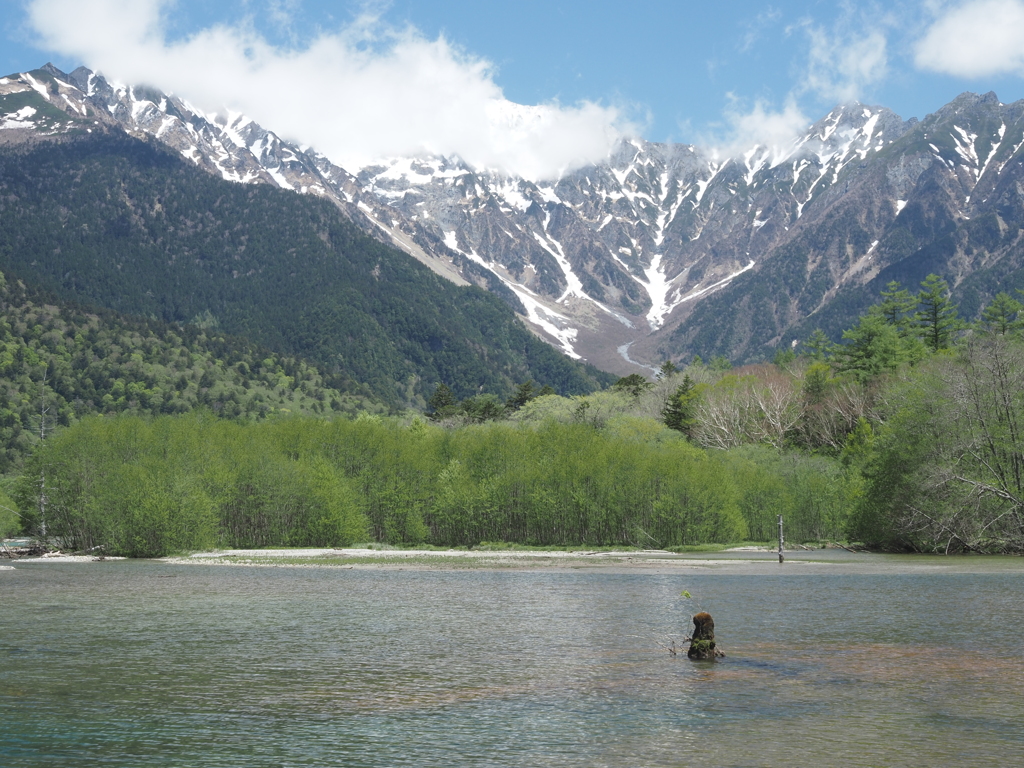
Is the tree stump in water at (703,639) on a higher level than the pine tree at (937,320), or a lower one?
lower

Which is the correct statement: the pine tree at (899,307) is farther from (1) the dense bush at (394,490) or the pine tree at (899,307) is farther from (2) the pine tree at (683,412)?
(1) the dense bush at (394,490)

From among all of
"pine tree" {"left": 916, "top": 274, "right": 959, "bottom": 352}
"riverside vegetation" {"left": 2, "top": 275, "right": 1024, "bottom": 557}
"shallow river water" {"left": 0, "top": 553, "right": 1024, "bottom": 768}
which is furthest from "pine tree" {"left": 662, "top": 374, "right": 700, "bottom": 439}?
"shallow river water" {"left": 0, "top": 553, "right": 1024, "bottom": 768}

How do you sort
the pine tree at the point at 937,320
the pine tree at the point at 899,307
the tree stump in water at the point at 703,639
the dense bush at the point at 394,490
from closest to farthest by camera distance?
1. the tree stump in water at the point at 703,639
2. the dense bush at the point at 394,490
3. the pine tree at the point at 937,320
4. the pine tree at the point at 899,307

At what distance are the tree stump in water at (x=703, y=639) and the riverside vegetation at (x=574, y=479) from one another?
56.1 meters

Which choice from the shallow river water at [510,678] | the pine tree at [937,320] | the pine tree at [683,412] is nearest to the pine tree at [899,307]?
the pine tree at [937,320]

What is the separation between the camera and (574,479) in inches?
4296

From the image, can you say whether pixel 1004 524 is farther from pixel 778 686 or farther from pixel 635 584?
pixel 778 686

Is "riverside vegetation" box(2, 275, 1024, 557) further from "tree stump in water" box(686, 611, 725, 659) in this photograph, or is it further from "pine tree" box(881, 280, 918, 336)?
"tree stump in water" box(686, 611, 725, 659)

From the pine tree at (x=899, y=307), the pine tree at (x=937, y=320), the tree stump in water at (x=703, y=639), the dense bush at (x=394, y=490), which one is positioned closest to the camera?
the tree stump in water at (x=703, y=639)

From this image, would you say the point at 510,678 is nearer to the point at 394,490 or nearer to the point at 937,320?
the point at 394,490

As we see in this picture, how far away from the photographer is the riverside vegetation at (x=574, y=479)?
84.7 metres

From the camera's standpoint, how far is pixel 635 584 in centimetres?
6334

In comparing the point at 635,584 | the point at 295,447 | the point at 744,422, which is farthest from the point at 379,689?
the point at 744,422

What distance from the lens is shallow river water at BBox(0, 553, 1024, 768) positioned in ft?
72.2
